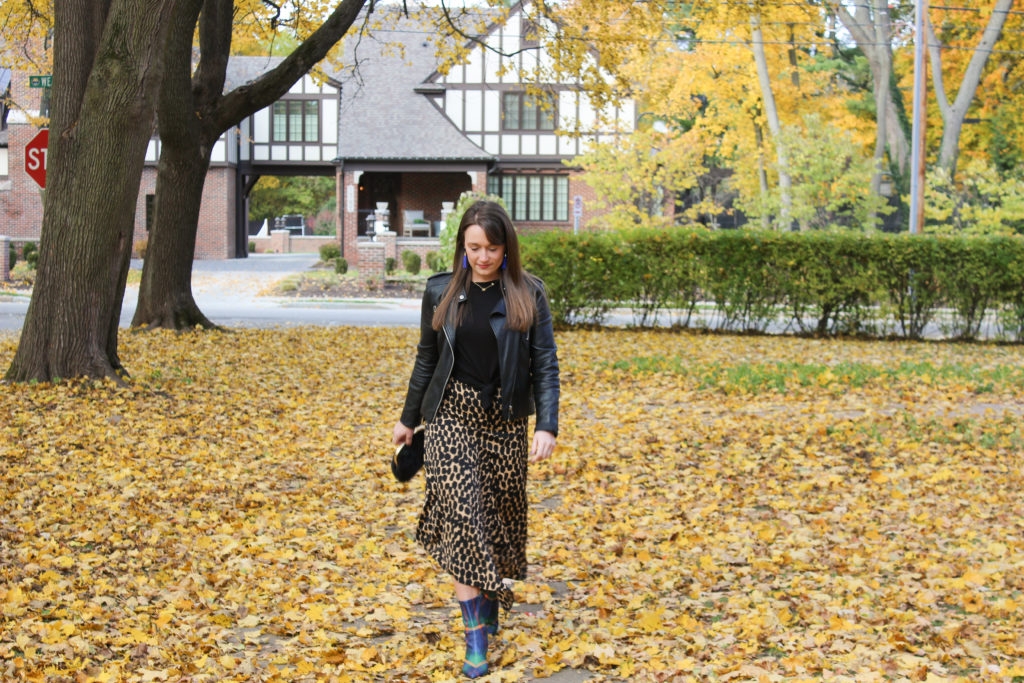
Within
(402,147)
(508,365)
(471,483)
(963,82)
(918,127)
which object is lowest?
(471,483)

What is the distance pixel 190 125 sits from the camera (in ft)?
57.4

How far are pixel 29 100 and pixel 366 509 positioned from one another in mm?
40818

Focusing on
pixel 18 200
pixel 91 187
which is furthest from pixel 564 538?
pixel 18 200

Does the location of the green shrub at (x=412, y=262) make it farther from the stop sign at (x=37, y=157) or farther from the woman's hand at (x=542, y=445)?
the woman's hand at (x=542, y=445)

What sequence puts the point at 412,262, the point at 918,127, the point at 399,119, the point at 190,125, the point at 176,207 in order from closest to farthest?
the point at 190,125, the point at 176,207, the point at 918,127, the point at 412,262, the point at 399,119

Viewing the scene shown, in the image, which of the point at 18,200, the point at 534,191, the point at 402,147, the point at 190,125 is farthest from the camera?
the point at 18,200

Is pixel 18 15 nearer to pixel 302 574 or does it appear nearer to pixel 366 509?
pixel 366 509

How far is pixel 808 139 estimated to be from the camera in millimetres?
32812

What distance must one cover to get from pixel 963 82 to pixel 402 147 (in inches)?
758

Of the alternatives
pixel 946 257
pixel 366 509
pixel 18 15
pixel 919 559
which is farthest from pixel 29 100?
pixel 919 559

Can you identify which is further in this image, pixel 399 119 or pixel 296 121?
pixel 296 121

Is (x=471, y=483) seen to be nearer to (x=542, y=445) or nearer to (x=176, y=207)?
(x=542, y=445)

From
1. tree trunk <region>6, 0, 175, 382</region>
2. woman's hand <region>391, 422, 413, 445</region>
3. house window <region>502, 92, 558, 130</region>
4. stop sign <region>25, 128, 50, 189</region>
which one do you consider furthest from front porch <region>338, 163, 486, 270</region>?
woman's hand <region>391, 422, 413, 445</region>

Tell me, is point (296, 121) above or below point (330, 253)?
above
